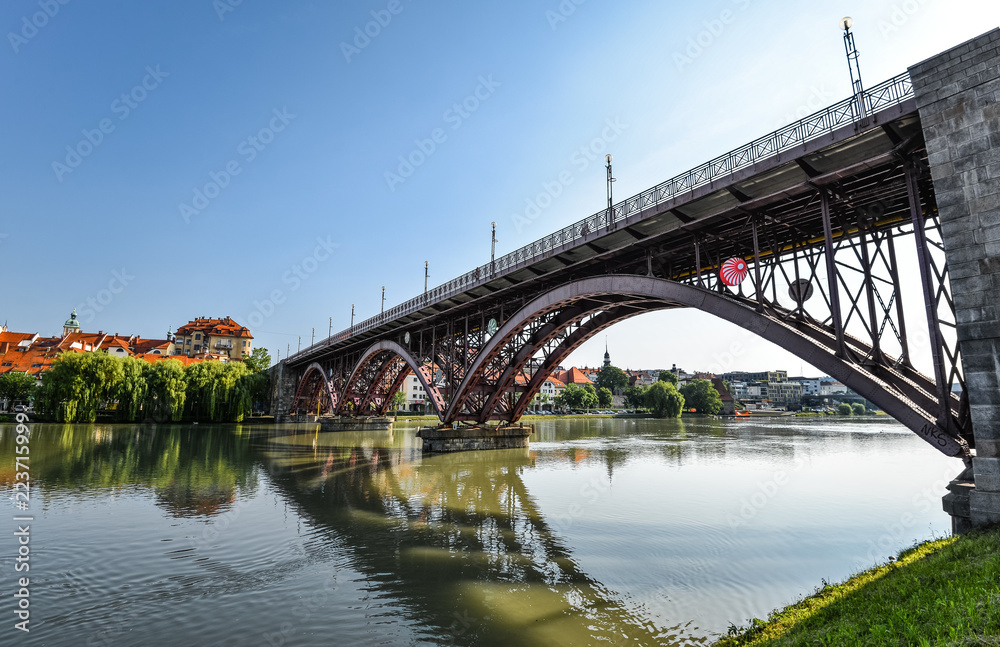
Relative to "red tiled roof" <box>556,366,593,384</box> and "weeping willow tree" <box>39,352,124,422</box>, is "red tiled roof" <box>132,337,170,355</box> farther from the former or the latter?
"red tiled roof" <box>556,366,593,384</box>

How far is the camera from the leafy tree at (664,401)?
100312mm

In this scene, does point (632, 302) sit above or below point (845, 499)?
above

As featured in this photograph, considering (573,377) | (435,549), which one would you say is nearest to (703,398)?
(573,377)

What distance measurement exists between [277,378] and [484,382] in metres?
56.6

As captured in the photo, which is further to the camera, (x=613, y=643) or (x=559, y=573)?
(x=559, y=573)

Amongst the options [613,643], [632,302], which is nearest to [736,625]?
[613,643]

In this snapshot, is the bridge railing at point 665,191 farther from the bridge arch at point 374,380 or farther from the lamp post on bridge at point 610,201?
the bridge arch at point 374,380

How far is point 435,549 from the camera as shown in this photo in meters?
11.0

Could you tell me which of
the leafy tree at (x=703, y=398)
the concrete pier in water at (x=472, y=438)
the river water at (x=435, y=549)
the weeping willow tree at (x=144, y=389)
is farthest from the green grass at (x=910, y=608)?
the leafy tree at (x=703, y=398)

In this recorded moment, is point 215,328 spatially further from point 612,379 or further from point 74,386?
point 612,379

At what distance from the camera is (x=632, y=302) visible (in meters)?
23.9

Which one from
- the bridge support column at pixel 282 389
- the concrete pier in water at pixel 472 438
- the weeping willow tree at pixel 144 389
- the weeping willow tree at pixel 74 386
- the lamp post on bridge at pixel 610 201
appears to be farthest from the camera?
the bridge support column at pixel 282 389

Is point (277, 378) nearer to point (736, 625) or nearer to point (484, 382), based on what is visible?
point (484, 382)

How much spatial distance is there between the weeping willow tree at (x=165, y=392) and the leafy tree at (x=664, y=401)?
82852 millimetres
